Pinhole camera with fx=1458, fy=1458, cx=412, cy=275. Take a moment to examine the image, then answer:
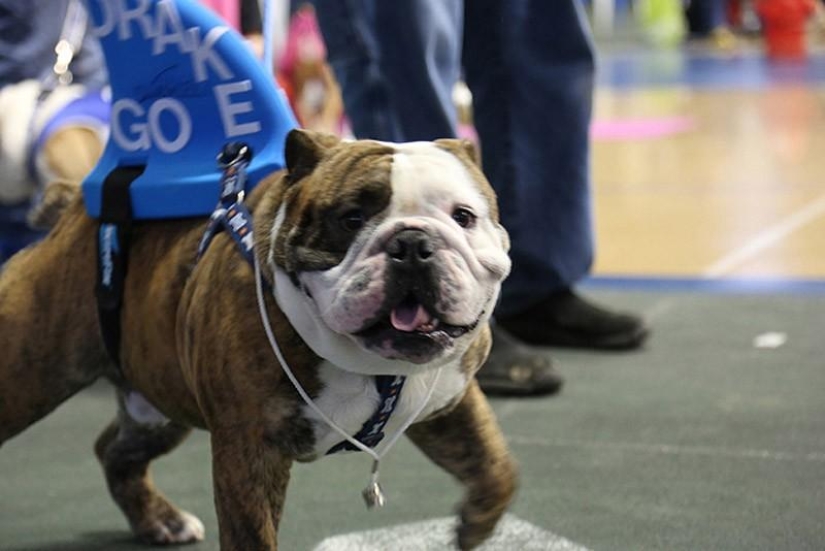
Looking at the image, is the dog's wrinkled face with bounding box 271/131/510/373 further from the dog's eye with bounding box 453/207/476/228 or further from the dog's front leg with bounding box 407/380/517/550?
the dog's front leg with bounding box 407/380/517/550

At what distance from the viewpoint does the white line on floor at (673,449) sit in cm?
282

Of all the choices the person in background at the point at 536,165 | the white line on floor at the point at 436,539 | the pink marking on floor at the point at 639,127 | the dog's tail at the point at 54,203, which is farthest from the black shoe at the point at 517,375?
the pink marking on floor at the point at 639,127

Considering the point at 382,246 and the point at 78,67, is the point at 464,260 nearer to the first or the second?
the point at 382,246

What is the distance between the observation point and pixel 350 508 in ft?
8.55

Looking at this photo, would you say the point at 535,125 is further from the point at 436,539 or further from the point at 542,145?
the point at 436,539

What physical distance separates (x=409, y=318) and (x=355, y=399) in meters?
0.20

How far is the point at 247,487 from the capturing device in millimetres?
1857

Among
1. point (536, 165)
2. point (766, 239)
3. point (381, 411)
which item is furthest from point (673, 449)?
point (766, 239)

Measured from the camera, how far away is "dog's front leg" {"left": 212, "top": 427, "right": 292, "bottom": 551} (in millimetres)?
1857

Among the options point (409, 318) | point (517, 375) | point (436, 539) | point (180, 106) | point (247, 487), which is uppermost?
point (180, 106)

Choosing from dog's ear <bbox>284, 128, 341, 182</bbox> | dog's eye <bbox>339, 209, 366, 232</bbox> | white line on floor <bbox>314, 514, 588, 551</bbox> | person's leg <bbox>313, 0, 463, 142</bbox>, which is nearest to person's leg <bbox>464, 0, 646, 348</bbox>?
person's leg <bbox>313, 0, 463, 142</bbox>

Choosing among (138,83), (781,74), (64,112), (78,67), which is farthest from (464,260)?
(781,74)

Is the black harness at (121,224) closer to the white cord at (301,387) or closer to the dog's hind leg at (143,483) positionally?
the white cord at (301,387)

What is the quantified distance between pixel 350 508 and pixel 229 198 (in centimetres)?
79
